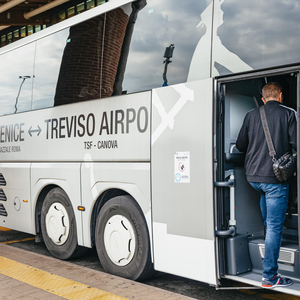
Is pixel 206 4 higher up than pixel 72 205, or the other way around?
pixel 206 4

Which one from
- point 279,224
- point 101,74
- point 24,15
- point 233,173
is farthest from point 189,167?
point 24,15

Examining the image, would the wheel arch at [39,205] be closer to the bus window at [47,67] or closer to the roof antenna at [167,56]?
the bus window at [47,67]

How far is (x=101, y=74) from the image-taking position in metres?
6.43

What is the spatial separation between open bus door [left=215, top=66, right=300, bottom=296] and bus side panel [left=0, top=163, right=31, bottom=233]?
3868mm

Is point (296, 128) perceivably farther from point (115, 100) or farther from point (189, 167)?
point (115, 100)

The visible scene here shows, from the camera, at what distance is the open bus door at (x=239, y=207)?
4.91 meters

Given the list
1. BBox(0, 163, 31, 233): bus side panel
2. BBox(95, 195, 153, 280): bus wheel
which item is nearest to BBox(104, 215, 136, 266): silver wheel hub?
BBox(95, 195, 153, 280): bus wheel

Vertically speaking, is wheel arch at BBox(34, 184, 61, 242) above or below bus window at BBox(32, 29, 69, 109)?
below

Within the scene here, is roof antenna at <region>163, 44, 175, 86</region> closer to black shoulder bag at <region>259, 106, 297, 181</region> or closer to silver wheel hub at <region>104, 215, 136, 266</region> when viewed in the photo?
black shoulder bag at <region>259, 106, 297, 181</region>

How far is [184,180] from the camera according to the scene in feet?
17.1

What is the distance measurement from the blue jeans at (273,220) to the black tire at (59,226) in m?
3.06

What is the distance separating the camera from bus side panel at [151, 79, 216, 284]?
16.3 ft

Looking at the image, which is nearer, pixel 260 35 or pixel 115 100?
pixel 260 35

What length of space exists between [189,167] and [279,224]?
1.10 meters
